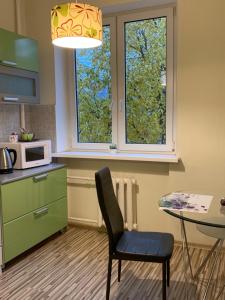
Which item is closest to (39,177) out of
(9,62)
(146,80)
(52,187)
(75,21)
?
(52,187)

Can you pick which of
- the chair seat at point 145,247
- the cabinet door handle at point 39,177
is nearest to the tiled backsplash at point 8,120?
the cabinet door handle at point 39,177

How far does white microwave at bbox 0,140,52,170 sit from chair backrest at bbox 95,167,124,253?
3.67 ft

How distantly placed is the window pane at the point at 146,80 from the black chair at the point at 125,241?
4.23 feet

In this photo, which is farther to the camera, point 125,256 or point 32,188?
point 32,188

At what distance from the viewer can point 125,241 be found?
2.20 metres

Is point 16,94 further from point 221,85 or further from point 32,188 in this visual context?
point 221,85

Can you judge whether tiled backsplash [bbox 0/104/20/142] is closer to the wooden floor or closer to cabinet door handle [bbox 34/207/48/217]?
cabinet door handle [bbox 34/207/48/217]

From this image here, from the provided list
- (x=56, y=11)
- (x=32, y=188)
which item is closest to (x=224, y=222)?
(x=56, y=11)

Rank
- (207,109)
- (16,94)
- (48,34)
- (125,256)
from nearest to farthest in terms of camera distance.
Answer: (125,256) < (207,109) < (16,94) < (48,34)

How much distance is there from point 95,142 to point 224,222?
216cm

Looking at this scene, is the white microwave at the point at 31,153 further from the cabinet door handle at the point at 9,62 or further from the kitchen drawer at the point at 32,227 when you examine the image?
the cabinet door handle at the point at 9,62

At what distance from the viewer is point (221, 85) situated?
2.78 m

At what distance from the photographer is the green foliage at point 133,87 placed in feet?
11.0

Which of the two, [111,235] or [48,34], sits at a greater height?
[48,34]
